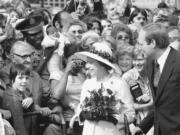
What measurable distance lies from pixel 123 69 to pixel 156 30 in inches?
88.8

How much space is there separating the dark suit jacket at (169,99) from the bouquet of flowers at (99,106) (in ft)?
2.38

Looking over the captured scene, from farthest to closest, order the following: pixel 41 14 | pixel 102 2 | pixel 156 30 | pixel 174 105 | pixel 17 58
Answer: pixel 102 2, pixel 41 14, pixel 17 58, pixel 156 30, pixel 174 105

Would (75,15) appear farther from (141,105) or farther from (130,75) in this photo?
(141,105)

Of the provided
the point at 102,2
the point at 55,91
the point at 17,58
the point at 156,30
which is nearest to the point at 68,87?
the point at 55,91

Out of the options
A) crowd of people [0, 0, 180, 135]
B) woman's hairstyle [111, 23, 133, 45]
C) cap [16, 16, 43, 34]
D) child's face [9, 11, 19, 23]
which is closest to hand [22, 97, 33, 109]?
crowd of people [0, 0, 180, 135]

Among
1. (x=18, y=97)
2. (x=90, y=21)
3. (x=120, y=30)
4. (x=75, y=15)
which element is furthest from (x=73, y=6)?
(x=18, y=97)

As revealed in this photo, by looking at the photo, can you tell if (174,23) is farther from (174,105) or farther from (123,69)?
(174,105)

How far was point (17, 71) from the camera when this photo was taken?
1030cm

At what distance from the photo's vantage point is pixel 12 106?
9984 millimetres

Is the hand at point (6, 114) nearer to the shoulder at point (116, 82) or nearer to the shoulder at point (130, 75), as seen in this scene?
the shoulder at point (116, 82)

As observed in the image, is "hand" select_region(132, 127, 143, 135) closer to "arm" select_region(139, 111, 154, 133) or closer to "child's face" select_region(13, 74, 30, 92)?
"arm" select_region(139, 111, 154, 133)

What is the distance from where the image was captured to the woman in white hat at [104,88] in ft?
32.2

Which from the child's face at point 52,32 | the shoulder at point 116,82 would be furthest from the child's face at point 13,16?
the shoulder at point 116,82

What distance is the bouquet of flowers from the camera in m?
9.70
